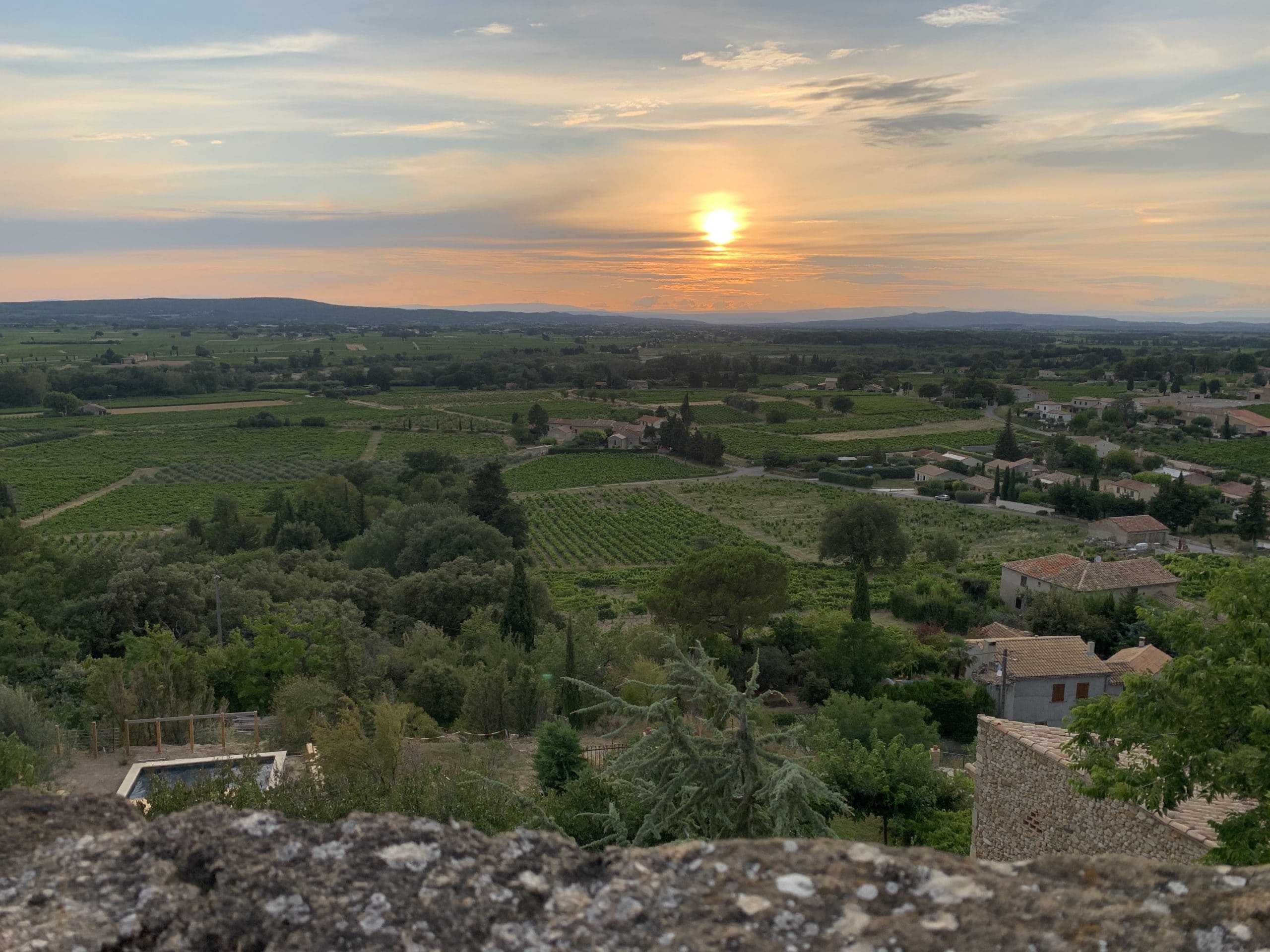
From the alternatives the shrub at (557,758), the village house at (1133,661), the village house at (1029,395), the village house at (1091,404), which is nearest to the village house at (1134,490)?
the village house at (1133,661)

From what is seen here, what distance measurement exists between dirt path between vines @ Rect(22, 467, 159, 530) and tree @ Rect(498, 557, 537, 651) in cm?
3631

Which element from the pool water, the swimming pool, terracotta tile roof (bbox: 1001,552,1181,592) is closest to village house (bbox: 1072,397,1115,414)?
terracotta tile roof (bbox: 1001,552,1181,592)

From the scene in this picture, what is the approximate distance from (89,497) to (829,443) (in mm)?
71584

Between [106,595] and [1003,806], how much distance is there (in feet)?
85.0

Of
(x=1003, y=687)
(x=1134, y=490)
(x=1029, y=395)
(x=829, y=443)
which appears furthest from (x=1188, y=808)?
(x=1029, y=395)

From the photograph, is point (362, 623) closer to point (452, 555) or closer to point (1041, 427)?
point (452, 555)

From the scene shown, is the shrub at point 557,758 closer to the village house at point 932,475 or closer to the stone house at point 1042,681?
the stone house at point 1042,681

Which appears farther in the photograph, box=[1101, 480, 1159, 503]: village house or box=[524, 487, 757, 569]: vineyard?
box=[1101, 480, 1159, 503]: village house

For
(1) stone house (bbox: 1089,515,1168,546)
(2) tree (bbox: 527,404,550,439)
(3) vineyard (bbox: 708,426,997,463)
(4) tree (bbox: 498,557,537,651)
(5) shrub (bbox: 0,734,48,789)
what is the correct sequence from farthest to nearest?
(2) tree (bbox: 527,404,550,439) < (3) vineyard (bbox: 708,426,997,463) < (1) stone house (bbox: 1089,515,1168,546) < (4) tree (bbox: 498,557,537,651) < (5) shrub (bbox: 0,734,48,789)

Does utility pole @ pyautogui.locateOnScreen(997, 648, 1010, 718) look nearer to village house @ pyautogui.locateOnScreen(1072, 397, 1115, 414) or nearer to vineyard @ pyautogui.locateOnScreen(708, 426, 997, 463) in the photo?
vineyard @ pyautogui.locateOnScreen(708, 426, 997, 463)

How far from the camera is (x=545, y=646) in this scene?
23188 millimetres

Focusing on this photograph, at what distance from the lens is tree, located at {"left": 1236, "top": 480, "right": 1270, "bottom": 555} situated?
2149 inches

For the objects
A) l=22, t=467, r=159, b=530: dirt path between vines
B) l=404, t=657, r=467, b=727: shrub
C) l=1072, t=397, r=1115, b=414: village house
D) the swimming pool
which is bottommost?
l=22, t=467, r=159, b=530: dirt path between vines

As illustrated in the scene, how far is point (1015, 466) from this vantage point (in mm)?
79188
